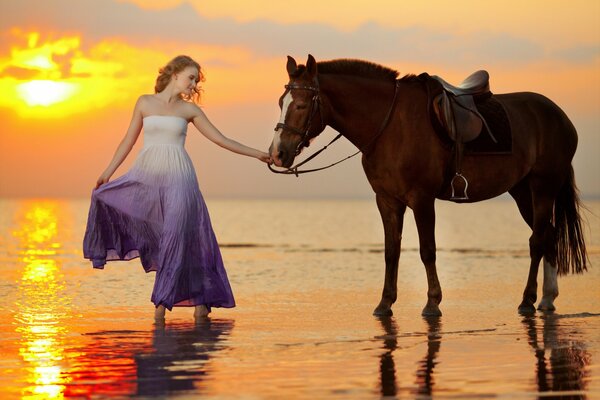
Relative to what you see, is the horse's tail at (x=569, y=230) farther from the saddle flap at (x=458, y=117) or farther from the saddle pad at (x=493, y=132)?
the saddle flap at (x=458, y=117)

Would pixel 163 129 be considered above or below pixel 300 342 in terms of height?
above

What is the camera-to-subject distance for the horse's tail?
44.2 ft

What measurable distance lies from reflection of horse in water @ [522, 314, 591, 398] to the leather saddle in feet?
6.84

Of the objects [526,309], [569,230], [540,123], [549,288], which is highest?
[540,123]

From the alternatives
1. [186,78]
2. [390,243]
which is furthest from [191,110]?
[390,243]

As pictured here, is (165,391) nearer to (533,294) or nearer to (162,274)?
(162,274)

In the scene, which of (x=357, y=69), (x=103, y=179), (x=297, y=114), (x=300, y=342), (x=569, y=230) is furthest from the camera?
(x=569, y=230)

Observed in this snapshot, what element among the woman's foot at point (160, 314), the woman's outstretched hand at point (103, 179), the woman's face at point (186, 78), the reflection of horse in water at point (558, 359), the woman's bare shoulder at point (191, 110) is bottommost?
the reflection of horse in water at point (558, 359)

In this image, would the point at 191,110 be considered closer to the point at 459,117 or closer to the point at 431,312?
the point at 459,117

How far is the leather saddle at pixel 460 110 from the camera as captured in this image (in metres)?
12.0

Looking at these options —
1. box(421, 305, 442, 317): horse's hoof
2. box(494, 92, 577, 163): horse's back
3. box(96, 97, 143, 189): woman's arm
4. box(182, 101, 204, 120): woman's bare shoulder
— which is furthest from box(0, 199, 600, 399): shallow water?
box(182, 101, 204, 120): woman's bare shoulder

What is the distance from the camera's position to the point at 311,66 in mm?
11406

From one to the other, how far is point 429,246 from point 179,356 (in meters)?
3.93

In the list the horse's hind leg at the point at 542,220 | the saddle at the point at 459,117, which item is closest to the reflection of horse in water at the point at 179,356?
the saddle at the point at 459,117
